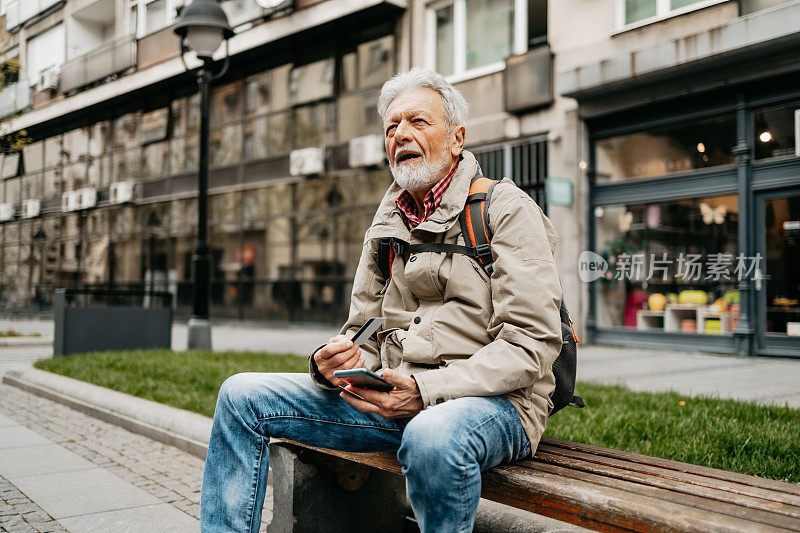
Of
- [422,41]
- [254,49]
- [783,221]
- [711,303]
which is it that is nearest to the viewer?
[783,221]

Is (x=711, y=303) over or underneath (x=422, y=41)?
underneath

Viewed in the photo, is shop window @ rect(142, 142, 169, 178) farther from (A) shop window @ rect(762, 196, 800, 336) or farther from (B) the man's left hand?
(B) the man's left hand

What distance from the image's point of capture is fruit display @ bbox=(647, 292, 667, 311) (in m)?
11.5

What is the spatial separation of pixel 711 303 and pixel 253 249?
12.0 meters

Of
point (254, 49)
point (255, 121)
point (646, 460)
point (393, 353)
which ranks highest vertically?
point (254, 49)

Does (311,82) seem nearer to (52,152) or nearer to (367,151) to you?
(367,151)

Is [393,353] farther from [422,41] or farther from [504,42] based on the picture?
[422,41]

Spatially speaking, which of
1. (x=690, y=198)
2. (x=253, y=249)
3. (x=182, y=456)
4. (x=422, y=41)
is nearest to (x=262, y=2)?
(x=422, y=41)

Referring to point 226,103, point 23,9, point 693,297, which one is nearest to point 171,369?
point 693,297

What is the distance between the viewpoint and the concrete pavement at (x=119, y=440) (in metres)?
3.65

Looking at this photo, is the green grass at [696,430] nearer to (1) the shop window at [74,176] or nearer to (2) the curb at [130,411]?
(2) the curb at [130,411]

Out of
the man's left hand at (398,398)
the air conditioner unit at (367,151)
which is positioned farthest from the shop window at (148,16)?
the man's left hand at (398,398)

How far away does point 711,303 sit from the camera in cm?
1087

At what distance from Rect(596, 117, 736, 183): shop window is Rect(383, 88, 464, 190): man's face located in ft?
30.2
